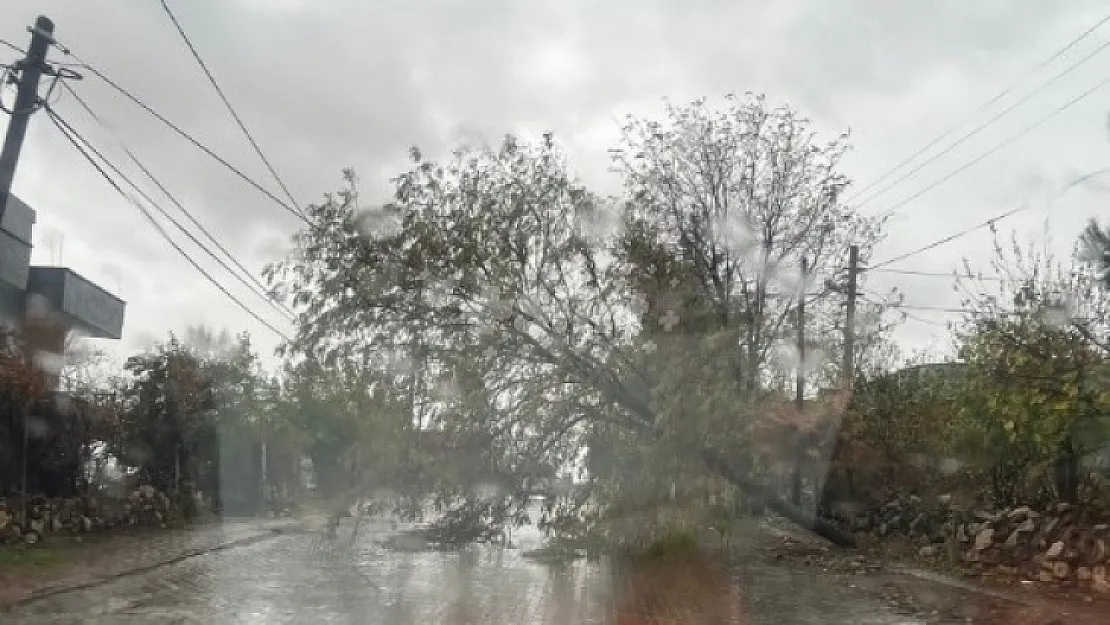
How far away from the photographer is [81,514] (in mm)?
20734

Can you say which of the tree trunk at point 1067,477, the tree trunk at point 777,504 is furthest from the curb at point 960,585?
the tree trunk at point 777,504

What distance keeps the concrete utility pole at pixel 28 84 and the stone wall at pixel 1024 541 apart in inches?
620

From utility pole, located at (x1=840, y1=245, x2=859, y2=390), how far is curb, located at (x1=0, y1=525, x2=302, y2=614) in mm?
13174

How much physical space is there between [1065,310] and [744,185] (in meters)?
9.90

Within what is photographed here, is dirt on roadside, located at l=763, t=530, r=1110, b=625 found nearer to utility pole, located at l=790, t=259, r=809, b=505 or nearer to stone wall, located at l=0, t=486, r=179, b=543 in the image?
utility pole, located at l=790, t=259, r=809, b=505

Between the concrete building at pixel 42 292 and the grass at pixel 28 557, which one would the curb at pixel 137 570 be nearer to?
the grass at pixel 28 557

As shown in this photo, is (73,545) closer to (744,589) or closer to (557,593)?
(557,593)

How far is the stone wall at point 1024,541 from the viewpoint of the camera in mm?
14133

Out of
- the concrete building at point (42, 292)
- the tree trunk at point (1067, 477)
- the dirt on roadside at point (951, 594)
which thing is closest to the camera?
the dirt on roadside at point (951, 594)

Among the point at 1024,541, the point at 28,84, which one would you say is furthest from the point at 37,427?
the point at 1024,541

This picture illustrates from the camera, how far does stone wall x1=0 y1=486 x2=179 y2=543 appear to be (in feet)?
57.4

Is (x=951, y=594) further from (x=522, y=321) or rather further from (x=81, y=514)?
(x=81, y=514)

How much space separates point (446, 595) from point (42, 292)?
1482 centimetres

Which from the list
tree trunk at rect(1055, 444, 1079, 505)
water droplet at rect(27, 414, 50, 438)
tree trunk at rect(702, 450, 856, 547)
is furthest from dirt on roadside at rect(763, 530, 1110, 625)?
water droplet at rect(27, 414, 50, 438)
